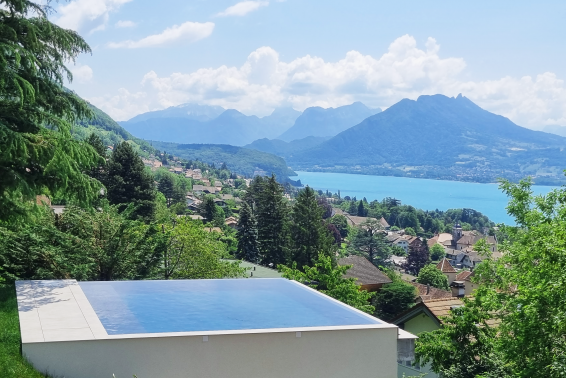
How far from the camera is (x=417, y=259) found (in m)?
70.8

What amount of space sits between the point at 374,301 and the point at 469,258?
5841 centimetres

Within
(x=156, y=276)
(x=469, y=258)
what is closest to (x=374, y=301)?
(x=156, y=276)

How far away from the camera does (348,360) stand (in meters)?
8.00

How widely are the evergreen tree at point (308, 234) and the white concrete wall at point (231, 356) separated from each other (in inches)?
1166

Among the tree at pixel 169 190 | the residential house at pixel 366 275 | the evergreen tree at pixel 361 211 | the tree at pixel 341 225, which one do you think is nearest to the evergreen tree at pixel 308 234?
the residential house at pixel 366 275

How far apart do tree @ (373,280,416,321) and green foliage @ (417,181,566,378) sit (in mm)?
19180

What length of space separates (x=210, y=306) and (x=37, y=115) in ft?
14.7

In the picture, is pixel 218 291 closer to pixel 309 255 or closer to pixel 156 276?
pixel 156 276

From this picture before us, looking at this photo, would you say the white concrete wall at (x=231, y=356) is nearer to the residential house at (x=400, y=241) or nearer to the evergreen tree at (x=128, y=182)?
the evergreen tree at (x=128, y=182)

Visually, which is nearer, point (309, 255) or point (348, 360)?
point (348, 360)

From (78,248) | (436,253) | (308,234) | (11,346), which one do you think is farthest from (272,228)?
(436,253)

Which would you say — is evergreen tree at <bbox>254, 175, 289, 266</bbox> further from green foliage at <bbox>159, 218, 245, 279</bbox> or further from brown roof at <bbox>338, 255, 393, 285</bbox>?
green foliage at <bbox>159, 218, 245, 279</bbox>

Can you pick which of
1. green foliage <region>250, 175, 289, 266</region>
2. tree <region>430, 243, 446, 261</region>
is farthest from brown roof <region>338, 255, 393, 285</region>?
tree <region>430, 243, 446, 261</region>

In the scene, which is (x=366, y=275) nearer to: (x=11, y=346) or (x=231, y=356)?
(x=231, y=356)
